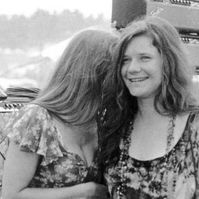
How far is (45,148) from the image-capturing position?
3.32 feet

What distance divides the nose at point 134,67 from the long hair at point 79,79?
95mm

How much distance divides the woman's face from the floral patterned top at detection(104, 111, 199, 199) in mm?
122

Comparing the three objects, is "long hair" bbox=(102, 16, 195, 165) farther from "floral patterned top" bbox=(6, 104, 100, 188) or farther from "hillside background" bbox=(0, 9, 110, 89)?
"hillside background" bbox=(0, 9, 110, 89)

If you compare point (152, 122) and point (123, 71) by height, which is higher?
point (123, 71)

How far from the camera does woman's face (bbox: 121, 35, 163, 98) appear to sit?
3.27 ft

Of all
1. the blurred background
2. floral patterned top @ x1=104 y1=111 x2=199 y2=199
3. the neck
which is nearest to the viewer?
floral patterned top @ x1=104 y1=111 x2=199 y2=199

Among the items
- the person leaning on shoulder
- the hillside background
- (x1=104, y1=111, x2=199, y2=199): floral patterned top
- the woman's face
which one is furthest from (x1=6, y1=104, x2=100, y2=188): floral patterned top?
the hillside background

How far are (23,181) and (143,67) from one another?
39 centimetres

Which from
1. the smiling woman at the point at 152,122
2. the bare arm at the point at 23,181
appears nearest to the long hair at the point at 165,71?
the smiling woman at the point at 152,122

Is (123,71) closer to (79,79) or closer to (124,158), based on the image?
(79,79)

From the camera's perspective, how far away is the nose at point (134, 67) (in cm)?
99

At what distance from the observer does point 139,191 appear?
100cm

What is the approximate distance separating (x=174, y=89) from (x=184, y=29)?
2.64ft

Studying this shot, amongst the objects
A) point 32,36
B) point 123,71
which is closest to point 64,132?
point 123,71
